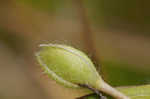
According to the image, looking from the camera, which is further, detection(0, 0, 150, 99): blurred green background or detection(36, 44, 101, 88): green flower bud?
detection(0, 0, 150, 99): blurred green background

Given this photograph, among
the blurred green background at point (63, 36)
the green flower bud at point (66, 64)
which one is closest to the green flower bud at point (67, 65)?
the green flower bud at point (66, 64)

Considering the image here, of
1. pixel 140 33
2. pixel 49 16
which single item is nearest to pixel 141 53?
pixel 140 33

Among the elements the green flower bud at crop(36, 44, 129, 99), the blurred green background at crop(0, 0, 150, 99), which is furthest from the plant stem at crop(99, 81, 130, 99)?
the blurred green background at crop(0, 0, 150, 99)

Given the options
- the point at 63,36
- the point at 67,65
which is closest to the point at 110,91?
the point at 67,65

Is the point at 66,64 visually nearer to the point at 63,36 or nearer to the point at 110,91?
the point at 110,91

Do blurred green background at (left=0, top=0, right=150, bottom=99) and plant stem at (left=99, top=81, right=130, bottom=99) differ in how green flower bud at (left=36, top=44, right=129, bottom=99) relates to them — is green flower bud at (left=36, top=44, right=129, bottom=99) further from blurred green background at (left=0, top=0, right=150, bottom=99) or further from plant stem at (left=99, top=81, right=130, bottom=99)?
blurred green background at (left=0, top=0, right=150, bottom=99)
